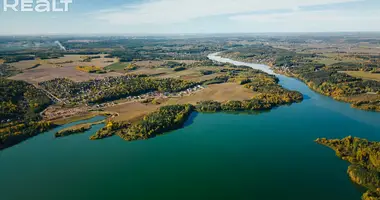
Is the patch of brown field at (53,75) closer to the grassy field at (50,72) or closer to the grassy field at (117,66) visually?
the grassy field at (50,72)

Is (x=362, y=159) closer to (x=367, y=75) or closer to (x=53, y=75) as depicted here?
(x=367, y=75)

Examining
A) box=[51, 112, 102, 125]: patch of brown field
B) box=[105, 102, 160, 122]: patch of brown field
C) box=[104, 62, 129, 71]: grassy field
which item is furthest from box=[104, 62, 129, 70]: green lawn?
box=[51, 112, 102, 125]: patch of brown field

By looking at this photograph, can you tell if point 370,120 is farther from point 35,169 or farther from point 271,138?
point 35,169

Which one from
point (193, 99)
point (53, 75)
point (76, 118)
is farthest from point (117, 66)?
point (76, 118)

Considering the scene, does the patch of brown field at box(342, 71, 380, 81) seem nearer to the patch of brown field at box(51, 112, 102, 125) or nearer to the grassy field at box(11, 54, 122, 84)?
the grassy field at box(11, 54, 122, 84)

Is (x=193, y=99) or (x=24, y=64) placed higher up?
(x=24, y=64)
